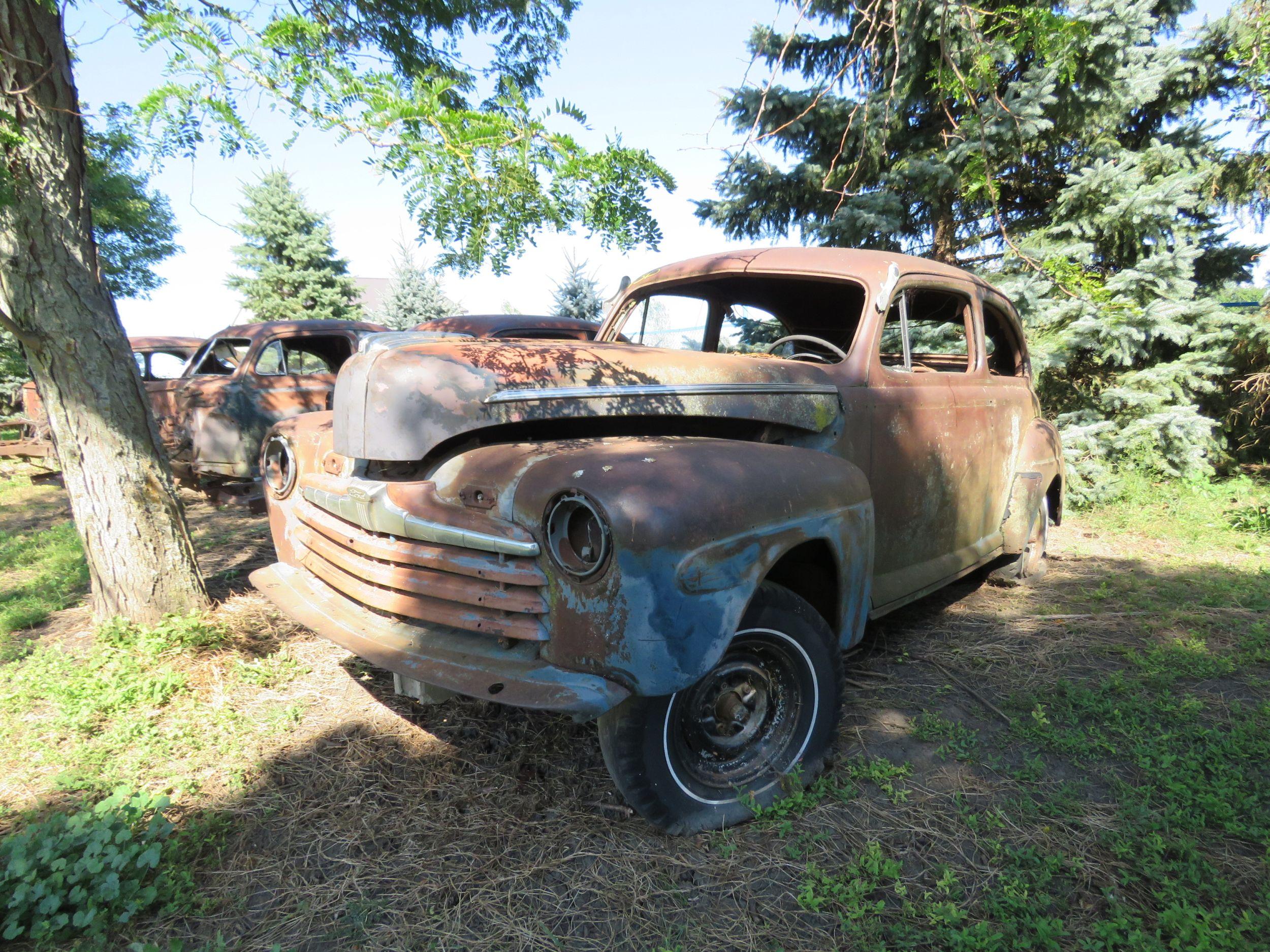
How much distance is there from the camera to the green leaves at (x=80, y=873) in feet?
6.05

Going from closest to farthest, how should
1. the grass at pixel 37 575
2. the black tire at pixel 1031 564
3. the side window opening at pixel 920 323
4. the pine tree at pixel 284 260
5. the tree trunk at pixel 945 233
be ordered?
the side window opening at pixel 920 323 < the grass at pixel 37 575 < the black tire at pixel 1031 564 < the tree trunk at pixel 945 233 < the pine tree at pixel 284 260

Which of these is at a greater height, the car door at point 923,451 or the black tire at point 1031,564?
the car door at point 923,451

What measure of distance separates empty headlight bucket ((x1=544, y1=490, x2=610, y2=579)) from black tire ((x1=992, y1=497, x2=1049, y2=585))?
372 cm

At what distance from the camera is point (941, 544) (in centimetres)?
354

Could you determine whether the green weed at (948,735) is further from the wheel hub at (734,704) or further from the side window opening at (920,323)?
the side window opening at (920,323)

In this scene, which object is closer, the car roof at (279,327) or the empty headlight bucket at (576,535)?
the empty headlight bucket at (576,535)

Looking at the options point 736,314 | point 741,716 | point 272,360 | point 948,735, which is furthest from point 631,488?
point 272,360

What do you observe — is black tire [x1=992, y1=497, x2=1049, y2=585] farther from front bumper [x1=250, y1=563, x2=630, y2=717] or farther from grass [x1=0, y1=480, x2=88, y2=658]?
grass [x1=0, y1=480, x2=88, y2=658]

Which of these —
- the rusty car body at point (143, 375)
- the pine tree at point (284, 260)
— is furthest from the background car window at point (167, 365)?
the pine tree at point (284, 260)

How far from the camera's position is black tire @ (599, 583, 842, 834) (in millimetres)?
2088

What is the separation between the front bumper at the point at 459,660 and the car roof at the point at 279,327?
5.50 m

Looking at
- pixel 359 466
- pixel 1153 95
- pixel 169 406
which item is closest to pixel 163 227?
pixel 169 406

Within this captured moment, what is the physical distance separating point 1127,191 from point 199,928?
8453 mm

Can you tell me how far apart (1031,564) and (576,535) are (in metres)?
4.01
